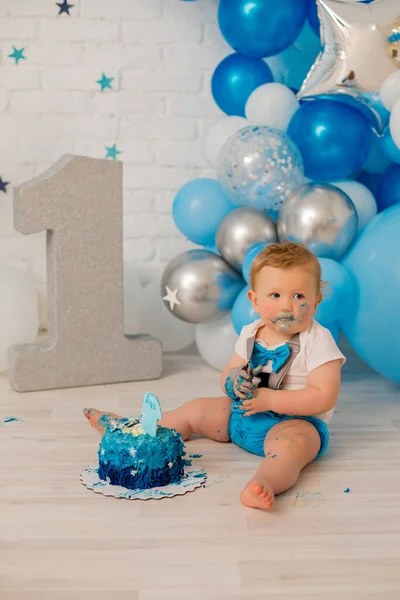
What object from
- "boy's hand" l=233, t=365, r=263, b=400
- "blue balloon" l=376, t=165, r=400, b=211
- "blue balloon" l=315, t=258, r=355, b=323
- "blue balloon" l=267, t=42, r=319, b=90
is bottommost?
"boy's hand" l=233, t=365, r=263, b=400

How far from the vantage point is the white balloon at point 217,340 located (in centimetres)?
248

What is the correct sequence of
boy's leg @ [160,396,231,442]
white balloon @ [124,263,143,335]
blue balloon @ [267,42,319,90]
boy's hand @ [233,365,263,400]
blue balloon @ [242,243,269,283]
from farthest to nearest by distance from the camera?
white balloon @ [124,263,143,335] → blue balloon @ [267,42,319,90] → blue balloon @ [242,243,269,283] → boy's leg @ [160,396,231,442] → boy's hand @ [233,365,263,400]

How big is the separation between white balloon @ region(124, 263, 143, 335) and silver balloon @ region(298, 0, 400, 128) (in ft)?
3.23

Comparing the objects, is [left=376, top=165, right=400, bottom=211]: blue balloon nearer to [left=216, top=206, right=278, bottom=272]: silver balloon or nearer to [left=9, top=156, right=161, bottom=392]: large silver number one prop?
[left=216, top=206, right=278, bottom=272]: silver balloon

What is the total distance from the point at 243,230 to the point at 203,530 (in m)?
1.07

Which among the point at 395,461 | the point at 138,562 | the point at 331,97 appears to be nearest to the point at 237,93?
the point at 331,97

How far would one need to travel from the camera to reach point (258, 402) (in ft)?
5.56

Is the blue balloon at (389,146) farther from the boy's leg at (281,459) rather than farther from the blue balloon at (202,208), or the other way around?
the boy's leg at (281,459)

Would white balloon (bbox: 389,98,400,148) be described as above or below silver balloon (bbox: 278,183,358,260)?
above

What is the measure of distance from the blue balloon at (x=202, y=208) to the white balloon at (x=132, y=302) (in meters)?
0.37

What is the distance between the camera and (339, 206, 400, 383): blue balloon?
2.06 meters

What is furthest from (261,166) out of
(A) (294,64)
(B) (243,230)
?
(A) (294,64)

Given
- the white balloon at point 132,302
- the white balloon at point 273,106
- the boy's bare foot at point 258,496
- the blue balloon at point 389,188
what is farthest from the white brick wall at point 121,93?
the boy's bare foot at point 258,496

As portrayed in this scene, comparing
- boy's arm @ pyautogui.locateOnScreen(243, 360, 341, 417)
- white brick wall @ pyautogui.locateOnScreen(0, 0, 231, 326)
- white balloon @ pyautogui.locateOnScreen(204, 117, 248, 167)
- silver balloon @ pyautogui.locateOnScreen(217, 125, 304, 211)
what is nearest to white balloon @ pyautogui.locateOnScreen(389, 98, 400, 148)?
silver balloon @ pyautogui.locateOnScreen(217, 125, 304, 211)
